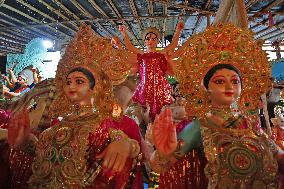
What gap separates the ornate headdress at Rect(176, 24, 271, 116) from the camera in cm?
253

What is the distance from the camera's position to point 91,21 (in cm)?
782

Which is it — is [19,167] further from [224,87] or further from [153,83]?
[153,83]

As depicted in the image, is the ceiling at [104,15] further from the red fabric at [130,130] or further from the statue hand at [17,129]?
the red fabric at [130,130]

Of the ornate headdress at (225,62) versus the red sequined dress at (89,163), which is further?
the ornate headdress at (225,62)

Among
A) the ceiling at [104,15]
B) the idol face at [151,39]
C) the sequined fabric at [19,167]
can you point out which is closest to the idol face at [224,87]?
the sequined fabric at [19,167]

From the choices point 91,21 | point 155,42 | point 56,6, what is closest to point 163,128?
point 155,42

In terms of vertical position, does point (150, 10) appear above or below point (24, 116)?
above

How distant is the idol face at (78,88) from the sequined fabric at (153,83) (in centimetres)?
228

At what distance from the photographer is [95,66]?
272 cm

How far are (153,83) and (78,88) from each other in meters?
2.52

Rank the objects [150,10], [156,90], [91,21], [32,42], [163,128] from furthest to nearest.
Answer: [32,42]
[91,21]
[150,10]
[156,90]
[163,128]

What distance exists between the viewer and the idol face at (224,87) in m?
2.38

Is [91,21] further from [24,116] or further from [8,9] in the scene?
[24,116]

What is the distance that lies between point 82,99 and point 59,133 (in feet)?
1.16
